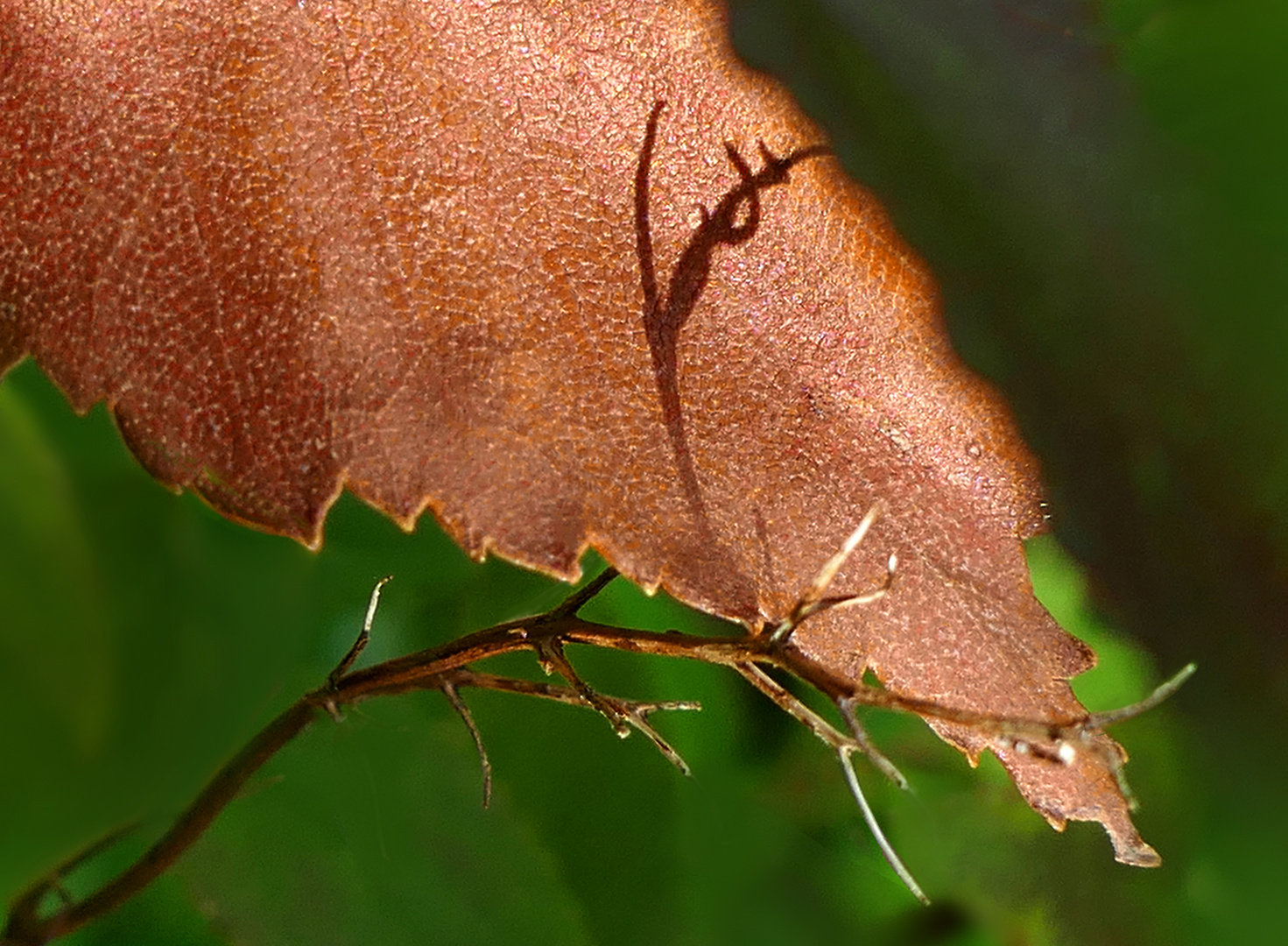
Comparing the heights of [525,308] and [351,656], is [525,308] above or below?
above

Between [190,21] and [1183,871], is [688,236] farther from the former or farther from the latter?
[1183,871]

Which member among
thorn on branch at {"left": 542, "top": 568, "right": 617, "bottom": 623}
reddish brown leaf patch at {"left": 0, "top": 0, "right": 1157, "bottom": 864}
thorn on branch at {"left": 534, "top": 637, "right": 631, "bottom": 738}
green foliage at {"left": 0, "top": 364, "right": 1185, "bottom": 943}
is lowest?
green foliage at {"left": 0, "top": 364, "right": 1185, "bottom": 943}

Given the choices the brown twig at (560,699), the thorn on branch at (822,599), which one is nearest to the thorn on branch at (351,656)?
the brown twig at (560,699)

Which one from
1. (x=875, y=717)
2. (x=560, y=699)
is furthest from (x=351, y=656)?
(x=875, y=717)

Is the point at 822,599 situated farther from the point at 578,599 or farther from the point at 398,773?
the point at 398,773

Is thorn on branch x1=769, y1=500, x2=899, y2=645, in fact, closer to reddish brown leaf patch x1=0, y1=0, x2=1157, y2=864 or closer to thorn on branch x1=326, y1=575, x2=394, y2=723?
reddish brown leaf patch x1=0, y1=0, x2=1157, y2=864

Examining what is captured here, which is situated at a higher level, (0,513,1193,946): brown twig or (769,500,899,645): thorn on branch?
(769,500,899,645): thorn on branch

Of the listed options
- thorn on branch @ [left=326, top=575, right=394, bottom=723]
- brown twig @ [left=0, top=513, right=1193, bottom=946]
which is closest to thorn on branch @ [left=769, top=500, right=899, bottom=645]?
brown twig @ [left=0, top=513, right=1193, bottom=946]

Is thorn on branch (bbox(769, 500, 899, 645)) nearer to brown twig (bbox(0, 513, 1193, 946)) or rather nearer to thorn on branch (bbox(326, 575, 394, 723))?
brown twig (bbox(0, 513, 1193, 946))
